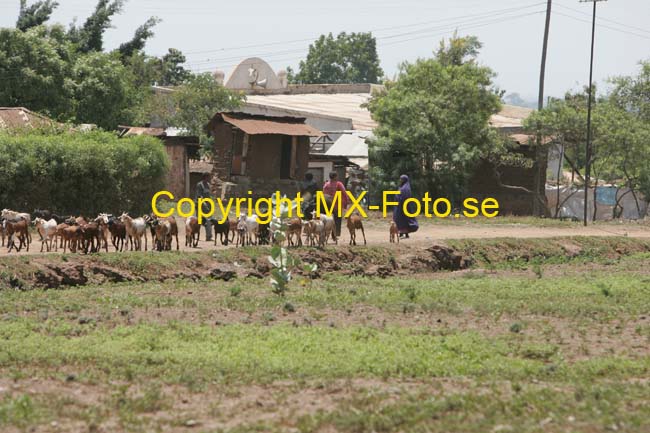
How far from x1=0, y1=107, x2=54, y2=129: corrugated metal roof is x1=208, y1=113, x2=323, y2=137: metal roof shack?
669 centimetres

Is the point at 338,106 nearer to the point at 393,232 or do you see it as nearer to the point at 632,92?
the point at 632,92

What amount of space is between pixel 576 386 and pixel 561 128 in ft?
109

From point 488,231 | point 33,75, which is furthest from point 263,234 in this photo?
point 33,75

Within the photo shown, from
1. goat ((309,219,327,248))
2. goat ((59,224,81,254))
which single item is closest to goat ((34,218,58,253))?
goat ((59,224,81,254))

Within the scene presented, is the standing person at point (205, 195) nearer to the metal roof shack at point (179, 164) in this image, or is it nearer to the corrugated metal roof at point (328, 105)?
the metal roof shack at point (179, 164)

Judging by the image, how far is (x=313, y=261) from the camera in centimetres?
2319

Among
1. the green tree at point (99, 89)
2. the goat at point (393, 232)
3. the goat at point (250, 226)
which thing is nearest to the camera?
the goat at point (250, 226)

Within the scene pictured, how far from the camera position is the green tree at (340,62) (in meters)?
115

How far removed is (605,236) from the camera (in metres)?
32.2

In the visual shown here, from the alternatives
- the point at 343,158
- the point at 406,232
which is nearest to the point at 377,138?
the point at 343,158

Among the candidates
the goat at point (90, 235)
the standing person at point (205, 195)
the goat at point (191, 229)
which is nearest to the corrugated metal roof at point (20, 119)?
the standing person at point (205, 195)

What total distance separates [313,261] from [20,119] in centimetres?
1644

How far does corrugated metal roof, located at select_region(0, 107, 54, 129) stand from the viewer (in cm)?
3488

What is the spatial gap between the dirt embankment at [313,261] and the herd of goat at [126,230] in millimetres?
779
